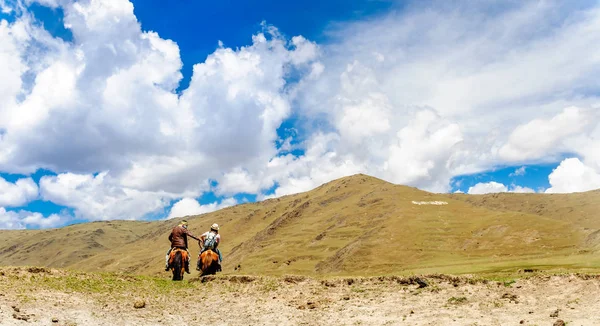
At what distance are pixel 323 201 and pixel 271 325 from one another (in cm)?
16059

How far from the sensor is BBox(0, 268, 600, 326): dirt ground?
13922 millimetres

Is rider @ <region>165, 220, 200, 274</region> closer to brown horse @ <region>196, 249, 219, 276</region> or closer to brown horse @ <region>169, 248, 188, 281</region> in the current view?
brown horse @ <region>169, 248, 188, 281</region>

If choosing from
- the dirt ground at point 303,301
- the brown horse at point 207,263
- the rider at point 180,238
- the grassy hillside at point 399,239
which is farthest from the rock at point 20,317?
the grassy hillside at point 399,239

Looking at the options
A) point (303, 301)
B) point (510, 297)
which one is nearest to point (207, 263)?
point (303, 301)

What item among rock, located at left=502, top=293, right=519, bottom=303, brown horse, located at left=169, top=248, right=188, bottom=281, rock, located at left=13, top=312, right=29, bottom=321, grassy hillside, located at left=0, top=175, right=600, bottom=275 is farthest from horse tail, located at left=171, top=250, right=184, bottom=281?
grassy hillside, located at left=0, top=175, right=600, bottom=275

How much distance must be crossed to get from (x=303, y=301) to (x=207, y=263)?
8.61 metres

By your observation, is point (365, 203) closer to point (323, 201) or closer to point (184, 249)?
point (323, 201)

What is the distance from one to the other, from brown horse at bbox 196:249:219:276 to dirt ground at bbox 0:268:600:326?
3432mm

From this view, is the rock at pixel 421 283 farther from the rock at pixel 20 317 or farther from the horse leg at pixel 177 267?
the rock at pixel 20 317

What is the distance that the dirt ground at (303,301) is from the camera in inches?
548

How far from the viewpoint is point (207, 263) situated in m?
24.2

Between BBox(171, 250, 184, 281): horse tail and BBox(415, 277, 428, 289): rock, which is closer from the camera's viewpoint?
BBox(415, 277, 428, 289): rock

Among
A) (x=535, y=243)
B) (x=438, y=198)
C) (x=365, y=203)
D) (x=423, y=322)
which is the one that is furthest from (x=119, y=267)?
(x=423, y=322)

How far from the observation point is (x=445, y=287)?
17797 millimetres
